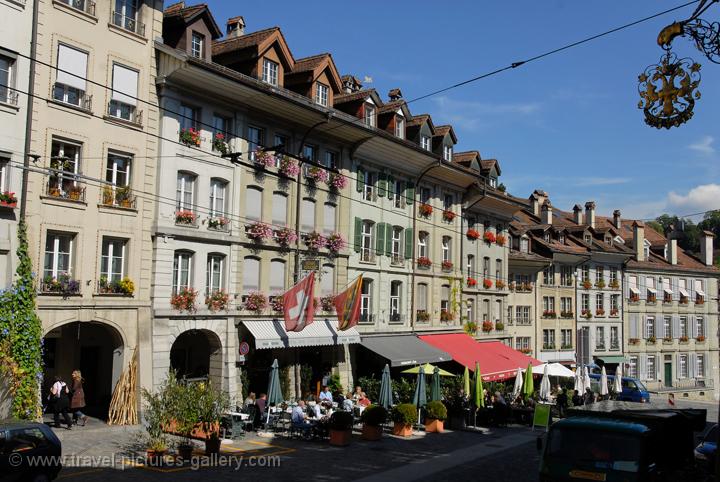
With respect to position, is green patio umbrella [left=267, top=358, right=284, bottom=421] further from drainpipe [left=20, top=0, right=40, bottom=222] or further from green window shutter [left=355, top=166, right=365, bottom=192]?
green window shutter [left=355, top=166, right=365, bottom=192]

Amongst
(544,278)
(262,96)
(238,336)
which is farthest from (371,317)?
(544,278)

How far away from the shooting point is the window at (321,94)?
31730mm

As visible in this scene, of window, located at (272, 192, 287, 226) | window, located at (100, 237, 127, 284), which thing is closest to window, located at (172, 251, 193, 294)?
window, located at (100, 237, 127, 284)

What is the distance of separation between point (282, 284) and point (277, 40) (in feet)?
33.5

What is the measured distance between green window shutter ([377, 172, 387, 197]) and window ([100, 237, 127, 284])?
15.0m

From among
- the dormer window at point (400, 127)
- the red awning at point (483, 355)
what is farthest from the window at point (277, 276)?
the dormer window at point (400, 127)

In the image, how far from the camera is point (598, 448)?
13914 mm

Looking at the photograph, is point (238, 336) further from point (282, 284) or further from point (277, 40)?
point (277, 40)

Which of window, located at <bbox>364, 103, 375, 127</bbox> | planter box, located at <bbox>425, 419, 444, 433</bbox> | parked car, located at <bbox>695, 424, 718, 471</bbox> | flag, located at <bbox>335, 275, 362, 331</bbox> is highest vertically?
window, located at <bbox>364, 103, 375, 127</bbox>

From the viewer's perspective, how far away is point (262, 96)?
27531 millimetres

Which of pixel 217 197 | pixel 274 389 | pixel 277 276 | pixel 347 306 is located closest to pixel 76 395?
pixel 274 389

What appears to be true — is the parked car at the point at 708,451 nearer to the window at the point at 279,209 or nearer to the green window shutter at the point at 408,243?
the window at the point at 279,209

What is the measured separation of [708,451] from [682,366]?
47.8 m

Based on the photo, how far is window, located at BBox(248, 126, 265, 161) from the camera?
28422mm
